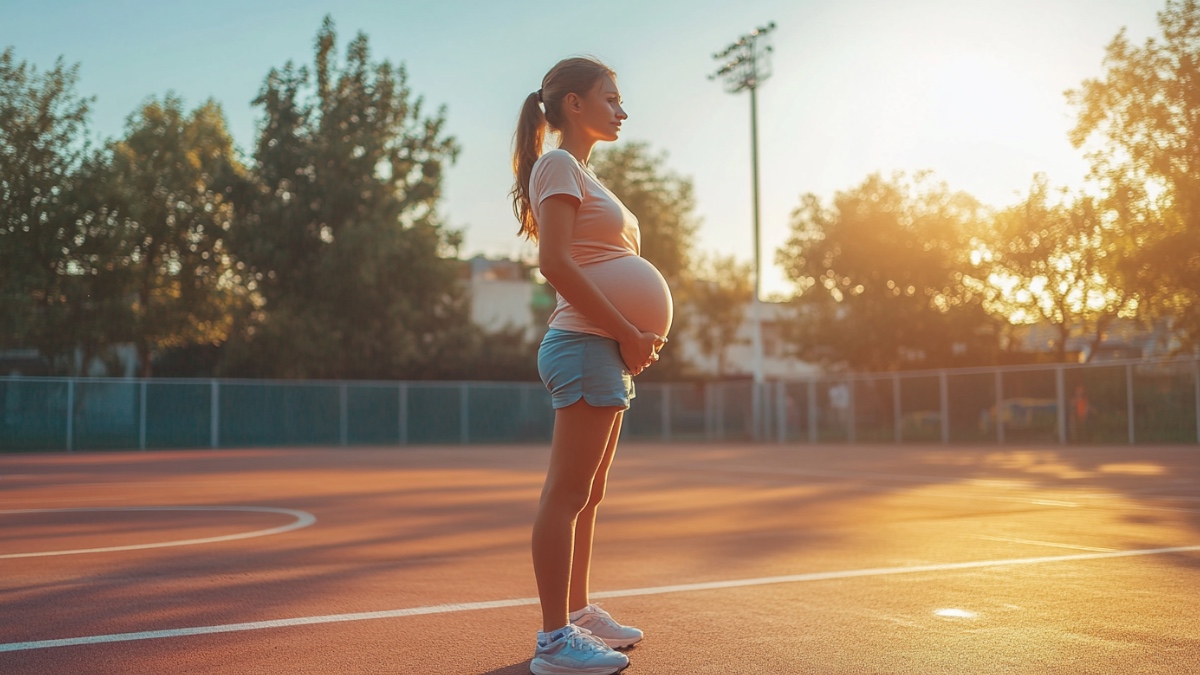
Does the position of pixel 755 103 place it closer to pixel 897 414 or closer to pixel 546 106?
pixel 897 414

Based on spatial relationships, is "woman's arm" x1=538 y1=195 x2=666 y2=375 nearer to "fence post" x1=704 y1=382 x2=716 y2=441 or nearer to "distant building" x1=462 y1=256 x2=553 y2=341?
"fence post" x1=704 y1=382 x2=716 y2=441

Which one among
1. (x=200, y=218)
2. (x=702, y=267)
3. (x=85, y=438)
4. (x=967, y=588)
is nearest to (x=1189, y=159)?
(x=967, y=588)

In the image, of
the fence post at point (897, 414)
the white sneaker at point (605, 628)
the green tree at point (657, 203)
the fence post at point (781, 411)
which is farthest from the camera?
the green tree at point (657, 203)

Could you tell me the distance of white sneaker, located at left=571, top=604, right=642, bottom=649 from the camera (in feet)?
11.4

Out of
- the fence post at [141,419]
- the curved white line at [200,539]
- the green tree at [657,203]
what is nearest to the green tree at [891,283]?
the green tree at [657,203]

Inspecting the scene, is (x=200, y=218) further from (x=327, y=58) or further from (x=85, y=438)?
(x=85, y=438)

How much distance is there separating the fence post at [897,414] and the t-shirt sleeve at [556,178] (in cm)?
2807

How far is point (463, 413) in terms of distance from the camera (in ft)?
110

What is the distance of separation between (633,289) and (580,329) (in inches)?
8.6

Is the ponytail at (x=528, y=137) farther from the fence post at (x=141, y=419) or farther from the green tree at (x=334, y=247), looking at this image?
the green tree at (x=334, y=247)

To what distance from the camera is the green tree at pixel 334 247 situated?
35.1 metres

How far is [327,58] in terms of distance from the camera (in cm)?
3747

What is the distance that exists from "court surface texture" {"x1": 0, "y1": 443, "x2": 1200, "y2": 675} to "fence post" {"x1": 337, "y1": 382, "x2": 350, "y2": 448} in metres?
20.3

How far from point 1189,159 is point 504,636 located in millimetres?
22602
